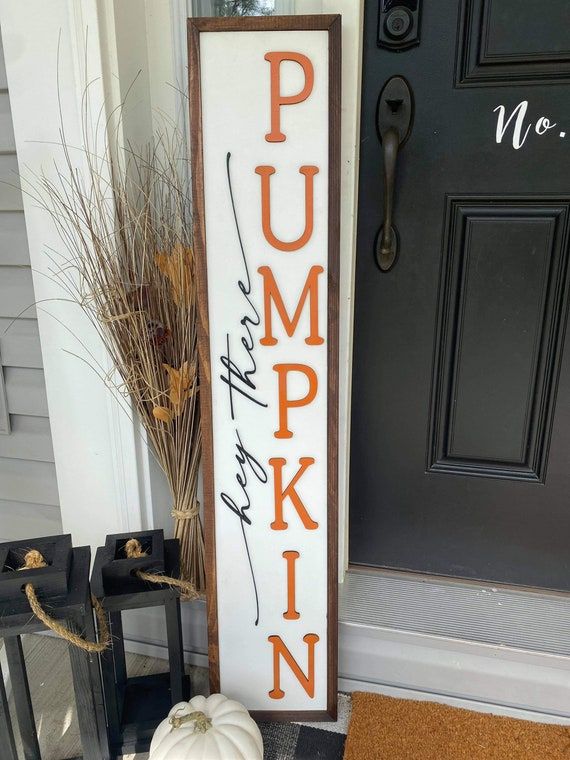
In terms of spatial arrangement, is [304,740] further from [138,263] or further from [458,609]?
[138,263]

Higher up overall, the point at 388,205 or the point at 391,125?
the point at 391,125

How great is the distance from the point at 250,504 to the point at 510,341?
70 centimetres

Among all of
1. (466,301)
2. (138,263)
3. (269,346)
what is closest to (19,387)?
(138,263)

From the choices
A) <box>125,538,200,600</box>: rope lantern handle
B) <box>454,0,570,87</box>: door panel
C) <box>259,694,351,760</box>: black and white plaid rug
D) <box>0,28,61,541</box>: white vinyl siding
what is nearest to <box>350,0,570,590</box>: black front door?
<box>454,0,570,87</box>: door panel

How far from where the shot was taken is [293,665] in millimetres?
1289

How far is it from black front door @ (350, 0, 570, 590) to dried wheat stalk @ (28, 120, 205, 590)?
42 cm

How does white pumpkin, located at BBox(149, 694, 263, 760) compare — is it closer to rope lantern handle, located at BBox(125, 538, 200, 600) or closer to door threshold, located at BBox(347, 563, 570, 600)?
rope lantern handle, located at BBox(125, 538, 200, 600)

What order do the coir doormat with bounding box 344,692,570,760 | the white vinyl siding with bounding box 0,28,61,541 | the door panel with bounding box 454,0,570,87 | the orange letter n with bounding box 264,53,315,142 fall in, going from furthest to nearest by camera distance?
the white vinyl siding with bounding box 0,28,61,541
the coir doormat with bounding box 344,692,570,760
the door panel with bounding box 454,0,570,87
the orange letter n with bounding box 264,53,315,142

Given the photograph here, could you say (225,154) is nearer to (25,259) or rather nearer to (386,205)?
(386,205)

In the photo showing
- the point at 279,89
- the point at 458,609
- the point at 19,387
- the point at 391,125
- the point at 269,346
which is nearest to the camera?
the point at 279,89

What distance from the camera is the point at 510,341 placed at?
1.34 meters

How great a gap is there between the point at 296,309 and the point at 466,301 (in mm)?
452

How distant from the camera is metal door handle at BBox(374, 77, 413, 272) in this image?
4.02 feet

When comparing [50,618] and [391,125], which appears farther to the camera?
[391,125]
